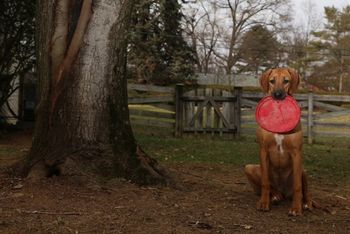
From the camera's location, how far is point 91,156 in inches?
223

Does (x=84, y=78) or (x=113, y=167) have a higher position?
(x=84, y=78)

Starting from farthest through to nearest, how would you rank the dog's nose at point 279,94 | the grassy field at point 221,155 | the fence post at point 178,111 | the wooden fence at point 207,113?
the wooden fence at point 207,113 < the fence post at point 178,111 < the grassy field at point 221,155 < the dog's nose at point 279,94

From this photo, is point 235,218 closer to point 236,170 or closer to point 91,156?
point 91,156

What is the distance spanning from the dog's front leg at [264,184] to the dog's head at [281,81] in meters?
0.60

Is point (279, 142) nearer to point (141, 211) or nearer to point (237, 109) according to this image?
point (141, 211)

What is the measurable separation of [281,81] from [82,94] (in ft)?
6.78

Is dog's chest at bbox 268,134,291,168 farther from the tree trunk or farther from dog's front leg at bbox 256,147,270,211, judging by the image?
the tree trunk

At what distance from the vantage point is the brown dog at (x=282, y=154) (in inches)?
209

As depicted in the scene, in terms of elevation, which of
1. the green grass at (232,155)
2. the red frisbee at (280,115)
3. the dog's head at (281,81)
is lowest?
the green grass at (232,155)

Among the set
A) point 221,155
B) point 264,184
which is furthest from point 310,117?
point 264,184

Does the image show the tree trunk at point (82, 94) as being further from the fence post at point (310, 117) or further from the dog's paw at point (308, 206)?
the fence post at point (310, 117)

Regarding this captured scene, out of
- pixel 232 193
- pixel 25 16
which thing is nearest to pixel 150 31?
pixel 25 16

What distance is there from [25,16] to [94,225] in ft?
34.6

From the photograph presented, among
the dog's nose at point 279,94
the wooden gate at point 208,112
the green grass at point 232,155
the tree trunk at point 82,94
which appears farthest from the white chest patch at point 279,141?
the wooden gate at point 208,112
